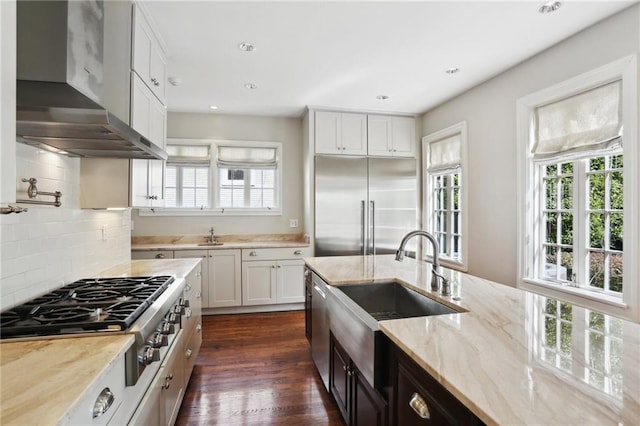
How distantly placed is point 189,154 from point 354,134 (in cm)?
235

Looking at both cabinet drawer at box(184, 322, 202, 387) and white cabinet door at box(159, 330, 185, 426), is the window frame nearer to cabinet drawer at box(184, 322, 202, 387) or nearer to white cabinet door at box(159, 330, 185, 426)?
cabinet drawer at box(184, 322, 202, 387)

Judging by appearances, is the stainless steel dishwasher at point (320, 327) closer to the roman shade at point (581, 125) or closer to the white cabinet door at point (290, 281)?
the white cabinet door at point (290, 281)

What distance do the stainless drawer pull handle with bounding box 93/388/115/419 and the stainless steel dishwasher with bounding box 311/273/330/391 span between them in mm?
1285

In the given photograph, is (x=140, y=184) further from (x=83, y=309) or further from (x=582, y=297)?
(x=582, y=297)

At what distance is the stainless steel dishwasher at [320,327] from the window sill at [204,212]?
233 centimetres

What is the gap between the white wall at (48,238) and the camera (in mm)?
1436

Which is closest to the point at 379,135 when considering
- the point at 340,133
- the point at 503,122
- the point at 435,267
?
the point at 340,133

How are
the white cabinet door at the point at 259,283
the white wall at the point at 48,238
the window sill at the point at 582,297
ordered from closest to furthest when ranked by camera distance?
1. the white wall at the point at 48,238
2. the window sill at the point at 582,297
3. the white cabinet door at the point at 259,283

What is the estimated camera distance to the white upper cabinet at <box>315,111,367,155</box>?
166 inches

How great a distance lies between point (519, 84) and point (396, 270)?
219cm

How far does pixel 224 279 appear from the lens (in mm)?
3896

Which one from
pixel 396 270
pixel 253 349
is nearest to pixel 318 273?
pixel 396 270

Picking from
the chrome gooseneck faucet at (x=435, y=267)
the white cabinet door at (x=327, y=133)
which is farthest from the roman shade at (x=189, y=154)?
the chrome gooseneck faucet at (x=435, y=267)

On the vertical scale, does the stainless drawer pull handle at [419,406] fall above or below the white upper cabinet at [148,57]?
below
